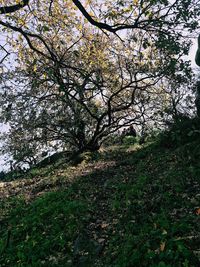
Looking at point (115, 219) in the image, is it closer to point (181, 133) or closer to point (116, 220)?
point (116, 220)

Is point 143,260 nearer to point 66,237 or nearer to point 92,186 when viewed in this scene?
point 66,237

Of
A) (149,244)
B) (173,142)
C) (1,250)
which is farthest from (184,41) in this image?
(1,250)

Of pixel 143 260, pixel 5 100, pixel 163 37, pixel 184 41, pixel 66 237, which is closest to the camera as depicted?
pixel 143 260

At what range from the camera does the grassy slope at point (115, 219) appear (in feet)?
19.8

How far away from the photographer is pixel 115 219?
26.2 ft

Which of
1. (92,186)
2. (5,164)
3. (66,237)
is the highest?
(5,164)

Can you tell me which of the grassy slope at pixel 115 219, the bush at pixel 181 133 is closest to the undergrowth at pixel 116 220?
Result: the grassy slope at pixel 115 219

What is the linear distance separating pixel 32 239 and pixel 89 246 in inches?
59.1

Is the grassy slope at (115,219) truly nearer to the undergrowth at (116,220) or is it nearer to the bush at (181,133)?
the undergrowth at (116,220)

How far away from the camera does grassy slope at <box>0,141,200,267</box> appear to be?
6.04 metres

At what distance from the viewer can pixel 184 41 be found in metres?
9.41

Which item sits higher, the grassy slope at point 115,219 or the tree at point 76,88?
the tree at point 76,88

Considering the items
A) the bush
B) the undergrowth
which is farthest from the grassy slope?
the bush

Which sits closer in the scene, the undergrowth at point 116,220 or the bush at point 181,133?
the undergrowth at point 116,220
